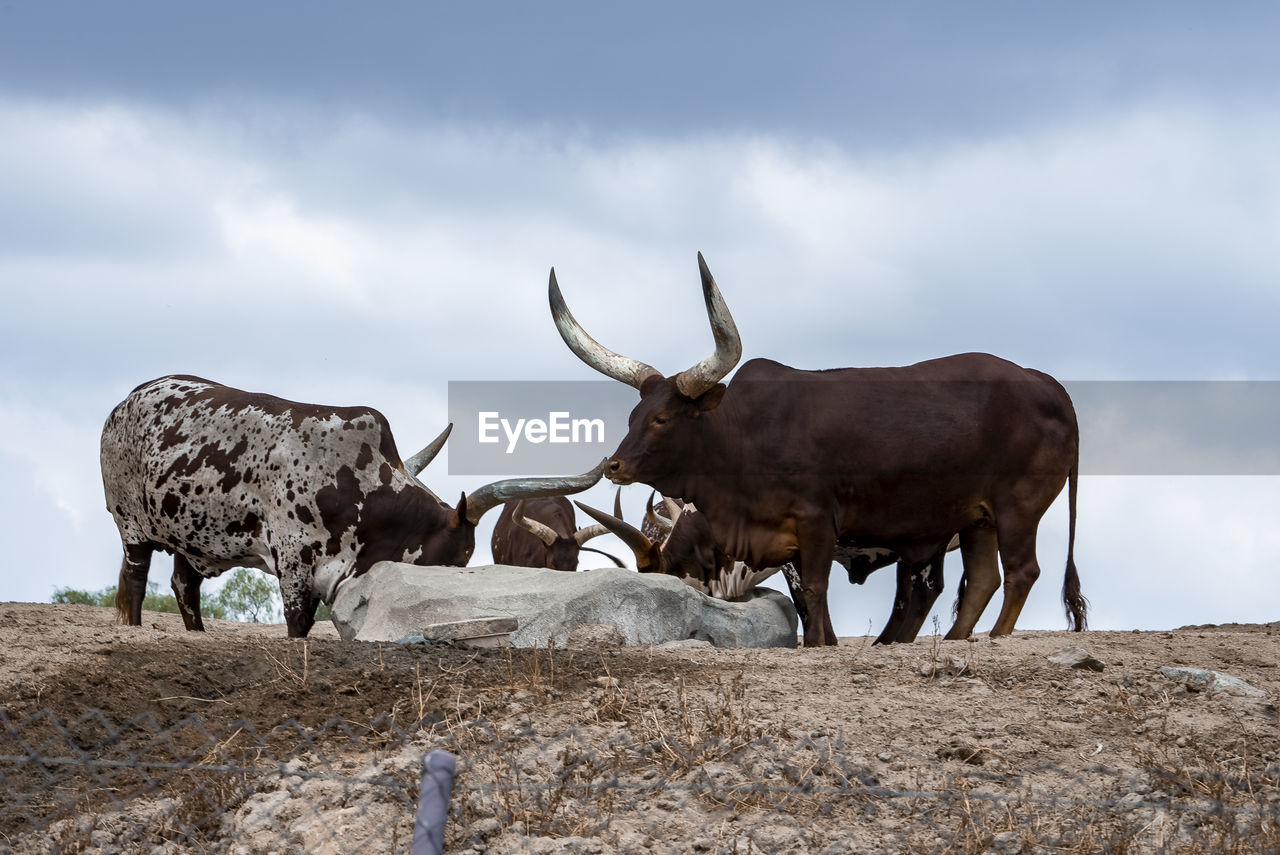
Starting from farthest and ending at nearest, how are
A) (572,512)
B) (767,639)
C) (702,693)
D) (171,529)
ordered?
(572,512)
(171,529)
(767,639)
(702,693)

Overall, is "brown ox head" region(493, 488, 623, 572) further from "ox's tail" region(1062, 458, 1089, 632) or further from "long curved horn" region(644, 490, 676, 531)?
"ox's tail" region(1062, 458, 1089, 632)

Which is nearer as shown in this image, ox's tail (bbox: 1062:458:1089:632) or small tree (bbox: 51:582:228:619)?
ox's tail (bbox: 1062:458:1089:632)

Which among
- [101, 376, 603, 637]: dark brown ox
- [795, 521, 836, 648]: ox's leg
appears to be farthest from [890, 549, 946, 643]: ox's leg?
[101, 376, 603, 637]: dark brown ox

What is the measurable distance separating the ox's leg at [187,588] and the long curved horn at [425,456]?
1792mm

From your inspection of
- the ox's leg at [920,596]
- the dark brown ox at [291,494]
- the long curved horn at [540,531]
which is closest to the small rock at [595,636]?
the dark brown ox at [291,494]

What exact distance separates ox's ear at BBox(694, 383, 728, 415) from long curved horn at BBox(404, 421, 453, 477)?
3403 millimetres

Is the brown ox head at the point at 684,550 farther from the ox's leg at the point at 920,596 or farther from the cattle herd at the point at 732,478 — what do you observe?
the ox's leg at the point at 920,596

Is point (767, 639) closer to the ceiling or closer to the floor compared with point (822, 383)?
Answer: closer to the floor

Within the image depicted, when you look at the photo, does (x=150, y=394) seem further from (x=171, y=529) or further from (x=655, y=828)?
(x=655, y=828)

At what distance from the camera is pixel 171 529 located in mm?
9805

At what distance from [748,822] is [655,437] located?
4236mm

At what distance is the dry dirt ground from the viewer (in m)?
4.32

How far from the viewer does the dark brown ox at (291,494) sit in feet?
30.3

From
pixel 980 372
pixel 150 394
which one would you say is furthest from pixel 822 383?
pixel 150 394
